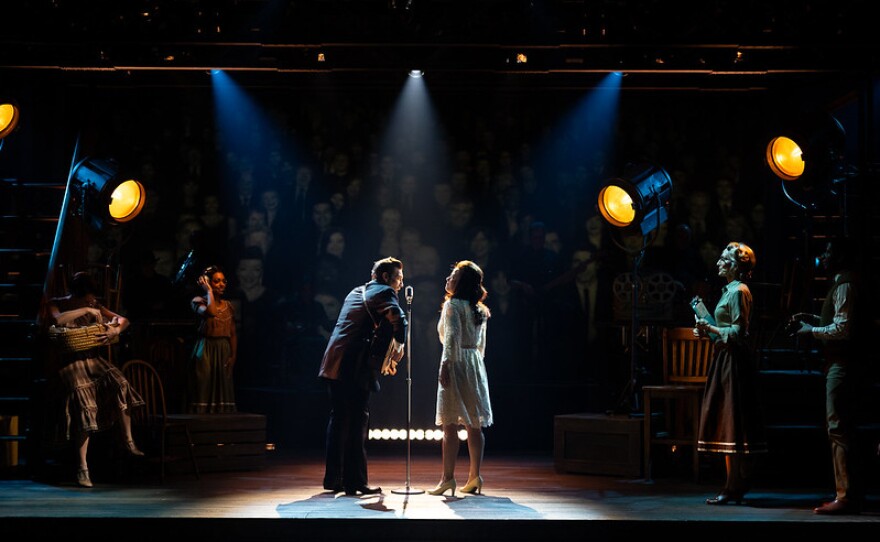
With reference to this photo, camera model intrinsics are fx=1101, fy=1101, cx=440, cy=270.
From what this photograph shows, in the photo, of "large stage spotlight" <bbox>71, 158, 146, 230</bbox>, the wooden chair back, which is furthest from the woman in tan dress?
the wooden chair back

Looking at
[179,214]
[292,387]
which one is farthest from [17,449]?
[179,214]

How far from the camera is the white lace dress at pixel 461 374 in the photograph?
766 centimetres

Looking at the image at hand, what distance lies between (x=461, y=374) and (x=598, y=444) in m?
2.02

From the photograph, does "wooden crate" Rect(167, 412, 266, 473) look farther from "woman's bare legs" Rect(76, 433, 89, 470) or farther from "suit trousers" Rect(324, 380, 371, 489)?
"suit trousers" Rect(324, 380, 371, 489)

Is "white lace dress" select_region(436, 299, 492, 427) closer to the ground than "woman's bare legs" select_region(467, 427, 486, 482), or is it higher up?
higher up

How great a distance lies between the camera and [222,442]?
923 centimetres

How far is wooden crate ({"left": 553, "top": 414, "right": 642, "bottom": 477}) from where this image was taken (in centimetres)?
896

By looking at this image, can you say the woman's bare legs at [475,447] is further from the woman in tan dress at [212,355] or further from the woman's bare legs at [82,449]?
the woman's bare legs at [82,449]

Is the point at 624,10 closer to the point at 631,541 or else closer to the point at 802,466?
the point at 802,466

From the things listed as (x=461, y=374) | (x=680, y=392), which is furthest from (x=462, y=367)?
(x=680, y=392)

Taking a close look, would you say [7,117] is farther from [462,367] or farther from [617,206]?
[617,206]

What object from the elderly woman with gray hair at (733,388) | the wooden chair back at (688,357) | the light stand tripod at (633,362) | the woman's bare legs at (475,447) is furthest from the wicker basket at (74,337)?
the wooden chair back at (688,357)

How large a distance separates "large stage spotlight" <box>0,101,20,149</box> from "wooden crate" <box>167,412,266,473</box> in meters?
2.80

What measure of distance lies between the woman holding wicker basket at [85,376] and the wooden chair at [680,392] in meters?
4.03
